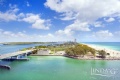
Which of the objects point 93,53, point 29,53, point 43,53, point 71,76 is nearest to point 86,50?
point 93,53

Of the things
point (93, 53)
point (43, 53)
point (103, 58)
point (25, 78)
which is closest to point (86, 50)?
point (93, 53)

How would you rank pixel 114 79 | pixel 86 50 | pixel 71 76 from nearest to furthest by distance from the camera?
pixel 114 79
pixel 71 76
pixel 86 50

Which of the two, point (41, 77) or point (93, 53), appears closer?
point (41, 77)

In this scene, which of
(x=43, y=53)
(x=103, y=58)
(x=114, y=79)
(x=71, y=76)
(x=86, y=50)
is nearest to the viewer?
(x=114, y=79)

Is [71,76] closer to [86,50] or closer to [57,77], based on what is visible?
[57,77]

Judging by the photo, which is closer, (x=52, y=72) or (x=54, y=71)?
(x=52, y=72)

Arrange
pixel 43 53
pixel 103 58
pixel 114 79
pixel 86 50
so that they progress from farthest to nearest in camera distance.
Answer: pixel 43 53 → pixel 86 50 → pixel 103 58 → pixel 114 79

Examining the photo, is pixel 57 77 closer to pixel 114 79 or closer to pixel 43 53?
pixel 114 79

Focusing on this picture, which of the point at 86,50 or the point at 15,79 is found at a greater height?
the point at 86,50

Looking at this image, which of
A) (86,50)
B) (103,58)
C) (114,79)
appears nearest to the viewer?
(114,79)
